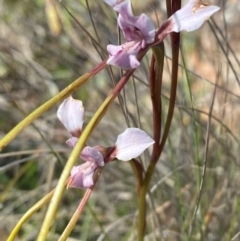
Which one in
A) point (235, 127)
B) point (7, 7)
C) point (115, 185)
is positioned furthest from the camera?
point (7, 7)

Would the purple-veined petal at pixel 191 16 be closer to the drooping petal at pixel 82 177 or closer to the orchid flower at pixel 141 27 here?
the orchid flower at pixel 141 27

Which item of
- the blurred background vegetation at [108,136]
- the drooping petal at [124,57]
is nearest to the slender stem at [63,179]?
the drooping petal at [124,57]

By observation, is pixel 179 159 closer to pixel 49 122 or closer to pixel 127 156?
pixel 49 122

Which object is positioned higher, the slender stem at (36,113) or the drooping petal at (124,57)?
the slender stem at (36,113)

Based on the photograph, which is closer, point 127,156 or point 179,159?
point 127,156

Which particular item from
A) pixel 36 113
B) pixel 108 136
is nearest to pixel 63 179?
pixel 36 113

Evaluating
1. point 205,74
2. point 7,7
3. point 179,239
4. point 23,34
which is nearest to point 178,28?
point 179,239
